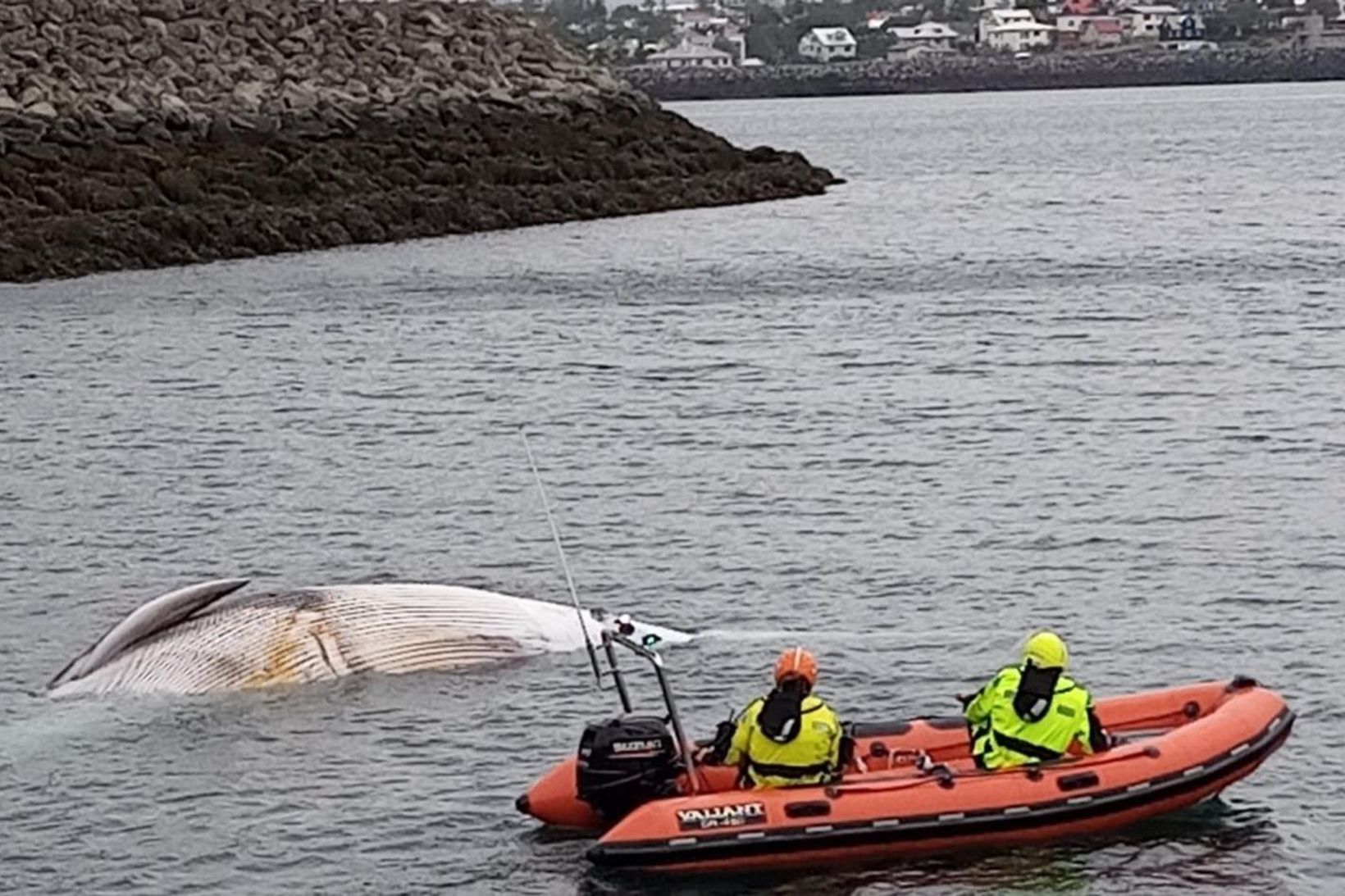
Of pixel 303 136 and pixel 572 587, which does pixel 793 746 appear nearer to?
pixel 572 587

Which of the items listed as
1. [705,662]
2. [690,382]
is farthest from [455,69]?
[705,662]

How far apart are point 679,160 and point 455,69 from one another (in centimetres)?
697

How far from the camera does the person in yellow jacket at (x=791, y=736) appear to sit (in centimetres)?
1822

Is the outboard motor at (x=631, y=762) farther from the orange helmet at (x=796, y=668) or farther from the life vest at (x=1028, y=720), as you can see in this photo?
the life vest at (x=1028, y=720)

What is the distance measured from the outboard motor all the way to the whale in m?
3.94

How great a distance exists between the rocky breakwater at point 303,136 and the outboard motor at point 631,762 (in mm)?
38123

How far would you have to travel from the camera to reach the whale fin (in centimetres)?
2281

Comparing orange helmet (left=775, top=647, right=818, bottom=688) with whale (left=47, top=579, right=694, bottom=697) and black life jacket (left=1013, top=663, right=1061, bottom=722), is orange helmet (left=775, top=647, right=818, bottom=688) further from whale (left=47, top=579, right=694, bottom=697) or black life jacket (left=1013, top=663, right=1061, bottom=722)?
whale (left=47, top=579, right=694, bottom=697)

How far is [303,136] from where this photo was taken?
6619 centimetres

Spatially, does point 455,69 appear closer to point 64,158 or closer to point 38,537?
point 64,158

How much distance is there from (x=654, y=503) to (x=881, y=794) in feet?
46.0

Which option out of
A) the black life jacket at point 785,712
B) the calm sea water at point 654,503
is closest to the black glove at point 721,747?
the black life jacket at point 785,712

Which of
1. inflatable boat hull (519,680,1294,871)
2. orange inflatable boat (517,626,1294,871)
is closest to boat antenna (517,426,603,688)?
orange inflatable boat (517,626,1294,871)

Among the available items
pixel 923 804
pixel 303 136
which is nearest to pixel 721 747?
pixel 923 804
